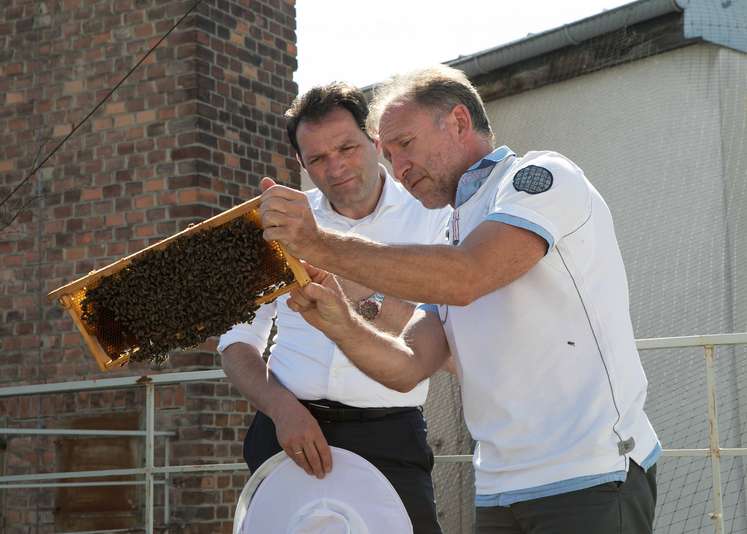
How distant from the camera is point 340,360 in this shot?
350cm

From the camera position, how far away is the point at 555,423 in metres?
2.55

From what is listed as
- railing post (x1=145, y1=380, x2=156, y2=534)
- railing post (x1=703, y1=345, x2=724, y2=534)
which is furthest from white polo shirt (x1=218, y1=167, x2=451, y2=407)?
railing post (x1=145, y1=380, x2=156, y2=534)

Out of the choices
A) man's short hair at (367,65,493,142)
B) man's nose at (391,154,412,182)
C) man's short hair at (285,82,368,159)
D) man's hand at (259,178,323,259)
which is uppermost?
man's short hair at (285,82,368,159)

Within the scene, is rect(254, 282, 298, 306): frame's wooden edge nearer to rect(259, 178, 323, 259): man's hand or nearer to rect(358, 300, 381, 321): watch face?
rect(259, 178, 323, 259): man's hand

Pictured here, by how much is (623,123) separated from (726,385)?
214 centimetres

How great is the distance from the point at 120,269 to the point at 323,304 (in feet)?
1.95

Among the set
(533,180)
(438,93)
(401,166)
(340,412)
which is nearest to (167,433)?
(340,412)

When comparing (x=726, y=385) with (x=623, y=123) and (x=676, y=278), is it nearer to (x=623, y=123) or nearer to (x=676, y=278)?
(x=676, y=278)

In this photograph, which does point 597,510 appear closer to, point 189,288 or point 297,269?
point 297,269

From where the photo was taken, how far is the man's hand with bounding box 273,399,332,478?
3320 millimetres

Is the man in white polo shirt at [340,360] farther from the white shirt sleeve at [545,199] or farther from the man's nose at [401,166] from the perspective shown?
the white shirt sleeve at [545,199]

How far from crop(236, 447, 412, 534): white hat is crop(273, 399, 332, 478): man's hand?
4cm

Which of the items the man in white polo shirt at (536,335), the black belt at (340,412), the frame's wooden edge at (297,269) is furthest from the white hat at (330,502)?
the frame's wooden edge at (297,269)

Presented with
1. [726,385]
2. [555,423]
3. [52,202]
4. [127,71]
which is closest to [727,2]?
[726,385]
